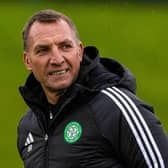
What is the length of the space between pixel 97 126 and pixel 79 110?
0.48ft

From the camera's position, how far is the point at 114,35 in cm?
1686

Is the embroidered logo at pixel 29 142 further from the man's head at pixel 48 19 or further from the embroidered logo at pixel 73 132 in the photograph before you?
the man's head at pixel 48 19

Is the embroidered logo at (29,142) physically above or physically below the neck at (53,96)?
below

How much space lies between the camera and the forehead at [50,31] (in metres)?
4.01

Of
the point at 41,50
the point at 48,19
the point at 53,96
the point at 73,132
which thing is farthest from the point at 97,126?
the point at 48,19

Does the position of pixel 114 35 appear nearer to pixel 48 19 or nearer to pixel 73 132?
pixel 48 19

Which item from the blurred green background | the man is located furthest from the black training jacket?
the blurred green background

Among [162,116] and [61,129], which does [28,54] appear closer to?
[61,129]

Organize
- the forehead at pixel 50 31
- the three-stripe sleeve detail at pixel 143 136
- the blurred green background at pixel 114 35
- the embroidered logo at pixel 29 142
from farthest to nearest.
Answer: the blurred green background at pixel 114 35 → the embroidered logo at pixel 29 142 → the forehead at pixel 50 31 → the three-stripe sleeve detail at pixel 143 136

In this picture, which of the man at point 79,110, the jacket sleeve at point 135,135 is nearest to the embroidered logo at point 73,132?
the man at point 79,110

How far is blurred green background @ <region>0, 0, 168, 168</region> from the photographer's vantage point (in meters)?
14.7

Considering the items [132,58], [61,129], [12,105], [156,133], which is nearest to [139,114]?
[156,133]

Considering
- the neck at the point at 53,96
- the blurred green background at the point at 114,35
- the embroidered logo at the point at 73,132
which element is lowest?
the blurred green background at the point at 114,35

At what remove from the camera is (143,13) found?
55.8 feet
